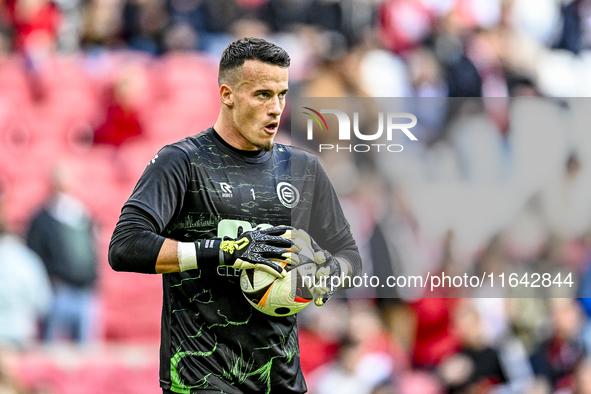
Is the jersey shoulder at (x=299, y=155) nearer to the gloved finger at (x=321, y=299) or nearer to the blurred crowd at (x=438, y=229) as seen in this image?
the gloved finger at (x=321, y=299)

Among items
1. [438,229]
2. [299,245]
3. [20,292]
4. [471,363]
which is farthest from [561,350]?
[20,292]

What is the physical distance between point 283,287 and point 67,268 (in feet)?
17.9

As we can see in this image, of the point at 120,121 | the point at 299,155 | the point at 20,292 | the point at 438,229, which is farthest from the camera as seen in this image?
the point at 120,121

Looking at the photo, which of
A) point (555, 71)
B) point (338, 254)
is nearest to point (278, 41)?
point (555, 71)

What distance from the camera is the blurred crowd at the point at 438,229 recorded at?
6943 millimetres

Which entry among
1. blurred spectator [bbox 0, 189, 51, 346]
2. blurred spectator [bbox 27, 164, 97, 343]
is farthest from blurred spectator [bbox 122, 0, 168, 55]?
blurred spectator [bbox 0, 189, 51, 346]

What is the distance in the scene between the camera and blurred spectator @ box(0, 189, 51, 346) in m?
7.74

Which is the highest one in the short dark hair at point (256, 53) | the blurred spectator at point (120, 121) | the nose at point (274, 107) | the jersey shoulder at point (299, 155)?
the blurred spectator at point (120, 121)

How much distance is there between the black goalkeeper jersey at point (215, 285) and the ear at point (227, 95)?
173 millimetres

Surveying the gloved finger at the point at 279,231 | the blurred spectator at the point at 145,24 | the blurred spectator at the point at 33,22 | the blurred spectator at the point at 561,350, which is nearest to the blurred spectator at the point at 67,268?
the blurred spectator at the point at 33,22

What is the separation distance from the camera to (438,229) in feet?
22.8

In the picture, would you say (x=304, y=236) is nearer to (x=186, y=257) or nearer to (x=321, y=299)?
(x=321, y=299)

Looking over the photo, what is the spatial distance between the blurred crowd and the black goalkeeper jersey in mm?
2615

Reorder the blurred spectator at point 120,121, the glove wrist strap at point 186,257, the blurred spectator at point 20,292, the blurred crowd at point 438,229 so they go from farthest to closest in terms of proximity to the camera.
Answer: the blurred spectator at point 120,121 < the blurred spectator at point 20,292 < the blurred crowd at point 438,229 < the glove wrist strap at point 186,257
